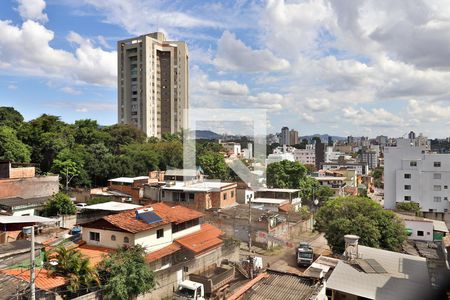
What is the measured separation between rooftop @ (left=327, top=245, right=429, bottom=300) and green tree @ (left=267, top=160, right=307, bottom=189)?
44.8 ft

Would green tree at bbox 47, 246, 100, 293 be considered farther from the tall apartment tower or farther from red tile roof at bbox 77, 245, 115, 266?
the tall apartment tower

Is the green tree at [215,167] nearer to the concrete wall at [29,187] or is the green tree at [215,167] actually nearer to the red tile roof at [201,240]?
the concrete wall at [29,187]

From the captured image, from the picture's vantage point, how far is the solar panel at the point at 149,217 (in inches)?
421

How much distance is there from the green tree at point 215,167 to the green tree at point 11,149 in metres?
12.4

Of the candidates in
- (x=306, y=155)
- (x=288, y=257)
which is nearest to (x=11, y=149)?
(x=288, y=257)

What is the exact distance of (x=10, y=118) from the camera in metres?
28.2

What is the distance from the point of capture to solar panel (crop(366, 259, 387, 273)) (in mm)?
9219

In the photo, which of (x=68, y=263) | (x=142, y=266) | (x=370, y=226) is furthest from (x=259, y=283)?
(x=370, y=226)

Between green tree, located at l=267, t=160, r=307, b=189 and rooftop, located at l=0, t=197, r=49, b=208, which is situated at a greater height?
green tree, located at l=267, t=160, r=307, b=189

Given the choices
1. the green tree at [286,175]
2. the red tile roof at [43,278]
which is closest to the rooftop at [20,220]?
the red tile roof at [43,278]

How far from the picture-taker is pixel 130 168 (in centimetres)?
2528

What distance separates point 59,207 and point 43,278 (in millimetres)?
8523

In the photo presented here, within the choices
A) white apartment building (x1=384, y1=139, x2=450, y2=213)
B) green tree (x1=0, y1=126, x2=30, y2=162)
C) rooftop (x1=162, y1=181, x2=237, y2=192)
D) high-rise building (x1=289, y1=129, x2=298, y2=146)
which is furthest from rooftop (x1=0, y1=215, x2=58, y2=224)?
Result: high-rise building (x1=289, y1=129, x2=298, y2=146)

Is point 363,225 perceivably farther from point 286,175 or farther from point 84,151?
point 84,151
